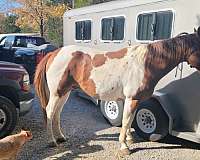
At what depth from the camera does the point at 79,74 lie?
6344 millimetres

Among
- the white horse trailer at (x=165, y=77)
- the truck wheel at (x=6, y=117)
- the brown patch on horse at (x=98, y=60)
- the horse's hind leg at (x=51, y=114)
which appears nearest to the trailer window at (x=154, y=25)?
the white horse trailer at (x=165, y=77)

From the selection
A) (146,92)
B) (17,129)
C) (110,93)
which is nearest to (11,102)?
(17,129)

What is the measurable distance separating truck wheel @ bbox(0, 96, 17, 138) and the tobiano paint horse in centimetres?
58

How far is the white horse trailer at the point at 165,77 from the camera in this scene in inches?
239

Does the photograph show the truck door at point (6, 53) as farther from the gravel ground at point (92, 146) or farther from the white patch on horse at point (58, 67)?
the white patch on horse at point (58, 67)

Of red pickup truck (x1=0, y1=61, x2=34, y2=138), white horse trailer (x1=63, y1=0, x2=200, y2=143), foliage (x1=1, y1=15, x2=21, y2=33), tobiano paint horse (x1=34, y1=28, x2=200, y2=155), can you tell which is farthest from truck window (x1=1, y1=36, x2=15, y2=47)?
foliage (x1=1, y1=15, x2=21, y2=33)

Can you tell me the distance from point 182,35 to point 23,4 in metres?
26.7

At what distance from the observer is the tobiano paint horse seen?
19.4 feet

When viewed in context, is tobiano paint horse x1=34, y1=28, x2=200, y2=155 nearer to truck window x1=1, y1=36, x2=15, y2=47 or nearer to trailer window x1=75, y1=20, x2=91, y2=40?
trailer window x1=75, y1=20, x2=91, y2=40

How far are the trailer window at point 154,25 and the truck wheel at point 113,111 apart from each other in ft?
4.67

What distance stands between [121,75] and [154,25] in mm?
1314

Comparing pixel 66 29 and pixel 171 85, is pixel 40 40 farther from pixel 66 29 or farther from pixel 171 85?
pixel 171 85

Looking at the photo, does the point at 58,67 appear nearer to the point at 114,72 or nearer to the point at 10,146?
the point at 114,72

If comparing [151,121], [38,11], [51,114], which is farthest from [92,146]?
[38,11]
